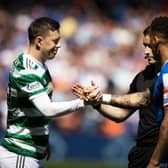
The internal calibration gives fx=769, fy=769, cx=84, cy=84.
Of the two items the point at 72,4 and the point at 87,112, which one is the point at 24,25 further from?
the point at 87,112

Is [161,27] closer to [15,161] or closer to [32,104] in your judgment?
[32,104]

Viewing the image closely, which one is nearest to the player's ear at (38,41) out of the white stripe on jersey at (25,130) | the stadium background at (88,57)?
the white stripe on jersey at (25,130)

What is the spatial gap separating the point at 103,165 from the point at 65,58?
338 centimetres

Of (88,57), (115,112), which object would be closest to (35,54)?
(115,112)

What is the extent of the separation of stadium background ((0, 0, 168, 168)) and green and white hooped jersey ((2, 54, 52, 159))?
6.70 metres

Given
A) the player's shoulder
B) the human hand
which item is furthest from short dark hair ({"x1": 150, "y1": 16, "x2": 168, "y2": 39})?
the player's shoulder

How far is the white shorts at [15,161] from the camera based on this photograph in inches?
269

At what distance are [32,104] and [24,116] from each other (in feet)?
0.42

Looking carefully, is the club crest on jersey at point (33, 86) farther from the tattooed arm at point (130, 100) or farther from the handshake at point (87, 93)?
the tattooed arm at point (130, 100)

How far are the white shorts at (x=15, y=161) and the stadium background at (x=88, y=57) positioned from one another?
6689mm

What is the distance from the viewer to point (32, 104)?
269 inches

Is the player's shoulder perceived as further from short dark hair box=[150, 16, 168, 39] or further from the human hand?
short dark hair box=[150, 16, 168, 39]

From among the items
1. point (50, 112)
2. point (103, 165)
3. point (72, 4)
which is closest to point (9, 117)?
point (50, 112)

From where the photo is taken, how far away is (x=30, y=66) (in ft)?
22.3
